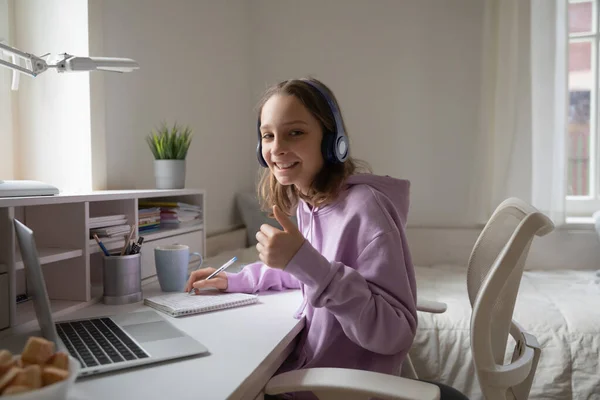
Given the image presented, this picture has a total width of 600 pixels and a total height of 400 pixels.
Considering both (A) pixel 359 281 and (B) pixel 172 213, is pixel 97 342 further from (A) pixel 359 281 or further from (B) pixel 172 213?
(B) pixel 172 213

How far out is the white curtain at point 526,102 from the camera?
94.0 inches

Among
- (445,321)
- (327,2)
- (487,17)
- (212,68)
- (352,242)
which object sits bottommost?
(445,321)

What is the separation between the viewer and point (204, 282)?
120 centimetres

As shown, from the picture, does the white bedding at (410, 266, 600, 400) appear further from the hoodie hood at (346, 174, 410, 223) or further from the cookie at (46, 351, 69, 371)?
the cookie at (46, 351, 69, 371)

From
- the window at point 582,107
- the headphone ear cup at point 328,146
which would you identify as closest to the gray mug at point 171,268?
the headphone ear cup at point 328,146

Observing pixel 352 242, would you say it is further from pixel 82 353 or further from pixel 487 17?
pixel 487 17

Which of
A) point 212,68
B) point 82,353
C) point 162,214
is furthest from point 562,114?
point 82,353

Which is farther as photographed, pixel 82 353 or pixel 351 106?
pixel 351 106

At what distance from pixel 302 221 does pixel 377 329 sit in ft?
1.36

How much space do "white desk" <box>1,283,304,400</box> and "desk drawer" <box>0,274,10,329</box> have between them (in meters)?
0.14

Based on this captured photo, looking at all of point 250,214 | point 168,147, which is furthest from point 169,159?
point 250,214

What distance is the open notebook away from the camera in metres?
1.04

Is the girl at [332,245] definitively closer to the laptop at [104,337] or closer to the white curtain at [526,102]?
the laptop at [104,337]

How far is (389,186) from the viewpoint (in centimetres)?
108
